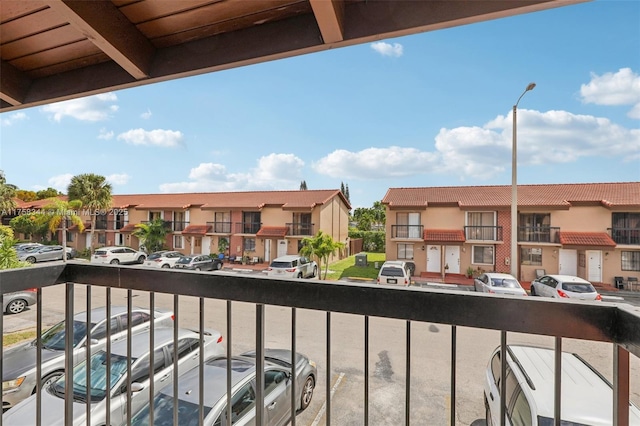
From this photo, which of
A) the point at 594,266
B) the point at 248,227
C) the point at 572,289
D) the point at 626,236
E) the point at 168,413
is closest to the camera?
the point at 168,413

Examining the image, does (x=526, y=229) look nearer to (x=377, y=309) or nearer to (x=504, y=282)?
(x=504, y=282)

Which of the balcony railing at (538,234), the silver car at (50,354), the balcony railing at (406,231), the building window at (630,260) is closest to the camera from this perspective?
the silver car at (50,354)

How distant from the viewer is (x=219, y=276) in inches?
40.0

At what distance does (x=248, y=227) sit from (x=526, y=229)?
1328 cm

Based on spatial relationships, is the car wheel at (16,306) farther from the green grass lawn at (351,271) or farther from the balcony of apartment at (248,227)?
the balcony of apartment at (248,227)

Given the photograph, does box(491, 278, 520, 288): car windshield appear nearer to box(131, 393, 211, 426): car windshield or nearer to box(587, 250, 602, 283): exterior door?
box(587, 250, 602, 283): exterior door

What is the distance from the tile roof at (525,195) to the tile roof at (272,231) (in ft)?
17.7

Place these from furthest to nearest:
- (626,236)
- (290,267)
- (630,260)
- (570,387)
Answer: (630,260)
(626,236)
(290,267)
(570,387)

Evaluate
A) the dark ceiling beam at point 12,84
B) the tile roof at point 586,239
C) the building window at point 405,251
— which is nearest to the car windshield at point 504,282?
the tile roof at point 586,239

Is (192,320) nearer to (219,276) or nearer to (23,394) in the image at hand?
(23,394)

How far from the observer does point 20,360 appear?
3.61 meters

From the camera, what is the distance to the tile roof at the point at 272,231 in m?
16.3

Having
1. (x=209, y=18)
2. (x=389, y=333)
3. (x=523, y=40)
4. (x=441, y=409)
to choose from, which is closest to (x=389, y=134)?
(x=523, y=40)

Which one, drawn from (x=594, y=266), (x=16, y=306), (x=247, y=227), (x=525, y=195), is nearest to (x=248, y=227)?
(x=247, y=227)
